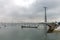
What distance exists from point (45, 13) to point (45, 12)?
92 centimetres

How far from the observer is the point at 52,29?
87062 mm

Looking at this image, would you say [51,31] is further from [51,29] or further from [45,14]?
[45,14]

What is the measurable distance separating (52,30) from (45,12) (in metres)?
51.6

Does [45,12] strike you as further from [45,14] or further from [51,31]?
[51,31]

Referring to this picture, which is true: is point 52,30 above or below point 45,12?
below

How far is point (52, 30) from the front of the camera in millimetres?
86938

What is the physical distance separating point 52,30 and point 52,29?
56 centimetres

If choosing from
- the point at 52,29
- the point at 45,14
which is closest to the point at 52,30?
the point at 52,29

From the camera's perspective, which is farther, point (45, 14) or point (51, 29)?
point (45, 14)

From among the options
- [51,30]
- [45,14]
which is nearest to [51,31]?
[51,30]

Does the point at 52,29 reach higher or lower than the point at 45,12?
lower

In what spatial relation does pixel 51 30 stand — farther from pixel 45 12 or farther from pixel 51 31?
pixel 45 12

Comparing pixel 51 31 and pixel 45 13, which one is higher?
pixel 45 13

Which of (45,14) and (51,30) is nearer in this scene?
(51,30)
